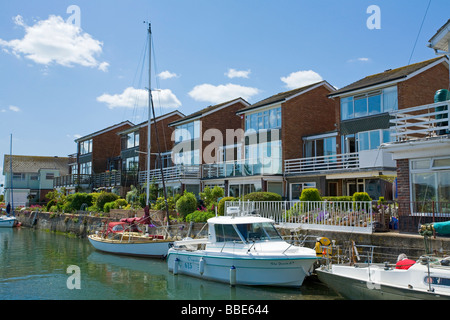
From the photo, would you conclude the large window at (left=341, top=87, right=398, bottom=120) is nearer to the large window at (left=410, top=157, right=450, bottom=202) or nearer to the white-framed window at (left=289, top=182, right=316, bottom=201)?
the white-framed window at (left=289, top=182, right=316, bottom=201)

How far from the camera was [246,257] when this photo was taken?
574 inches

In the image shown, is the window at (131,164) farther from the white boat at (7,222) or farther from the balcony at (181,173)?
the white boat at (7,222)

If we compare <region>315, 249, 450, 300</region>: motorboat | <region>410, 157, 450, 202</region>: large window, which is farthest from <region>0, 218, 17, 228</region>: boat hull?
<region>410, 157, 450, 202</region>: large window

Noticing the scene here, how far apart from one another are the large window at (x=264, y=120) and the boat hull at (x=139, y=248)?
1463cm

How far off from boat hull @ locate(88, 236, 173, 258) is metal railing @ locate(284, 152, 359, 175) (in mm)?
11677

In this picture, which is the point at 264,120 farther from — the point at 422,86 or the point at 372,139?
the point at 422,86

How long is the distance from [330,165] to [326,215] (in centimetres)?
1170

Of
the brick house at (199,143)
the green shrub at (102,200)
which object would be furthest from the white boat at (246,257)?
the green shrub at (102,200)

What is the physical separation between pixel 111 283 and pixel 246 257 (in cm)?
554

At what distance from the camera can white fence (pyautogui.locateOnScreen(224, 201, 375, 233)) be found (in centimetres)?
1598

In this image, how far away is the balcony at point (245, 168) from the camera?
2983 centimetres
